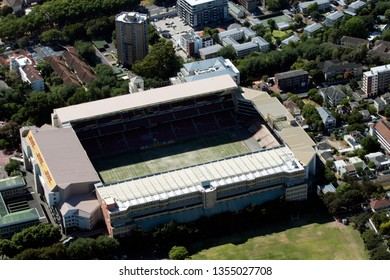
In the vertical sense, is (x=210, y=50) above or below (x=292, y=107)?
below

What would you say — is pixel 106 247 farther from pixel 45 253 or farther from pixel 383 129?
pixel 383 129

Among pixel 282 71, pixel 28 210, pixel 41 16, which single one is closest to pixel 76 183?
pixel 28 210

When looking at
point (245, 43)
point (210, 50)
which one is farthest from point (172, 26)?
point (245, 43)

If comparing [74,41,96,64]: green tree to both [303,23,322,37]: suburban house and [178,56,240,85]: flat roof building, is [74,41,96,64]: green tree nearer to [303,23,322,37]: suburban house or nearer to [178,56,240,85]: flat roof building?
[178,56,240,85]: flat roof building

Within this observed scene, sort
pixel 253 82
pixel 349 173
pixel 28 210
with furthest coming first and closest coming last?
1. pixel 253 82
2. pixel 349 173
3. pixel 28 210

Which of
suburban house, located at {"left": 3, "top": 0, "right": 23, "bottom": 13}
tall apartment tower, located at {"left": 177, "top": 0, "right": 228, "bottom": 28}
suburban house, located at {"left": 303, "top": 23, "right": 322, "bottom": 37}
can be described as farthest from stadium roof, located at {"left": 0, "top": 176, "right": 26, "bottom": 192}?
suburban house, located at {"left": 303, "top": 23, "right": 322, "bottom": 37}

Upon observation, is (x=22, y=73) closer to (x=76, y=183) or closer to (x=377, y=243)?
(x=76, y=183)
